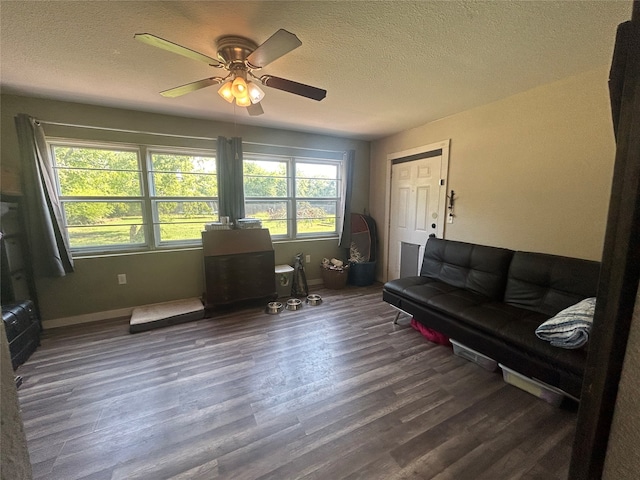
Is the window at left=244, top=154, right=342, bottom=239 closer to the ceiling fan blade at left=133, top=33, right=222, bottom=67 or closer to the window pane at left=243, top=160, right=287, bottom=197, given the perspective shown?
the window pane at left=243, top=160, right=287, bottom=197

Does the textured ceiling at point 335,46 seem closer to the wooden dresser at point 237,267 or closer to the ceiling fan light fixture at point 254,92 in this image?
the ceiling fan light fixture at point 254,92

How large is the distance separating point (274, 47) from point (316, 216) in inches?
116

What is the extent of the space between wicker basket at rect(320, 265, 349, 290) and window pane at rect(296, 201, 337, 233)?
0.71m

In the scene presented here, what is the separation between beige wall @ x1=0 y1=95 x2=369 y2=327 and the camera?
8.34ft

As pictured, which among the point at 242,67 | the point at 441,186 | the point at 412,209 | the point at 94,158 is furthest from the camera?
the point at 412,209

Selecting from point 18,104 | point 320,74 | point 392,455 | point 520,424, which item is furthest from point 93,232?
point 520,424

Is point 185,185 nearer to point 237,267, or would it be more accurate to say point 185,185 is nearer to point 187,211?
point 187,211

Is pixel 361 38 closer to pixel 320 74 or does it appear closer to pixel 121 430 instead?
pixel 320 74

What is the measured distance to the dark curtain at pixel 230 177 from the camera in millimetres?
3334

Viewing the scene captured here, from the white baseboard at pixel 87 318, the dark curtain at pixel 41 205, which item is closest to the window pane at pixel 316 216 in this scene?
the white baseboard at pixel 87 318

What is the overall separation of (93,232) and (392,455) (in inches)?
140

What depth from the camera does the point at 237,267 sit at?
322 centimetres

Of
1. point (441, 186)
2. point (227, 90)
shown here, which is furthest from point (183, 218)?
point (441, 186)

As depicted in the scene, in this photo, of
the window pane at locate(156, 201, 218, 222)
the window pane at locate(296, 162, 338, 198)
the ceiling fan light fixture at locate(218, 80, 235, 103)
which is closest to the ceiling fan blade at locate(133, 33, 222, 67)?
the ceiling fan light fixture at locate(218, 80, 235, 103)
